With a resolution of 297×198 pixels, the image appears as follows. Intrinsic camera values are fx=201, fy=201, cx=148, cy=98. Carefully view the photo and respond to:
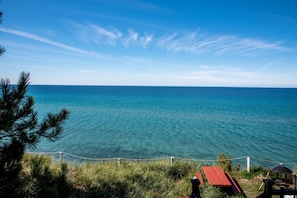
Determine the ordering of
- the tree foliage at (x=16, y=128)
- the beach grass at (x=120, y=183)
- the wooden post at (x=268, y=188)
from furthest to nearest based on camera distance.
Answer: the beach grass at (x=120, y=183) < the tree foliage at (x=16, y=128) < the wooden post at (x=268, y=188)

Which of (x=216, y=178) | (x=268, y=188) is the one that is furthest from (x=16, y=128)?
(x=216, y=178)

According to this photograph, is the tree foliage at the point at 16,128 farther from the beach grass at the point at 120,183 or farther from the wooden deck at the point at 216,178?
the wooden deck at the point at 216,178

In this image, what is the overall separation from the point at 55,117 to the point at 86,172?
4.16m

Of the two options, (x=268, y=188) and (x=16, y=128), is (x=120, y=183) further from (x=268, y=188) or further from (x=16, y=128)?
(x=268, y=188)

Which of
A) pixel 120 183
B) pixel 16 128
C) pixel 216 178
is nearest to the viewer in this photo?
pixel 16 128

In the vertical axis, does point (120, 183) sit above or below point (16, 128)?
below

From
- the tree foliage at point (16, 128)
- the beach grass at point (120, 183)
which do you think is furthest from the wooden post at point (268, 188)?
the beach grass at point (120, 183)

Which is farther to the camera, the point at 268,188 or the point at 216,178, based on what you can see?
the point at 216,178

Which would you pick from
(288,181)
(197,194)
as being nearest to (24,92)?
(197,194)

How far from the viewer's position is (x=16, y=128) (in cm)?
398

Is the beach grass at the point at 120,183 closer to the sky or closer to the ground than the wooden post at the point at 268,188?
closer to the ground

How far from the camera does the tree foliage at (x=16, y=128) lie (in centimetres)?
341

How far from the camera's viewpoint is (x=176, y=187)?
736 centimetres

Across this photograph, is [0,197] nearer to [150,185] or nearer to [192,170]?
[150,185]
